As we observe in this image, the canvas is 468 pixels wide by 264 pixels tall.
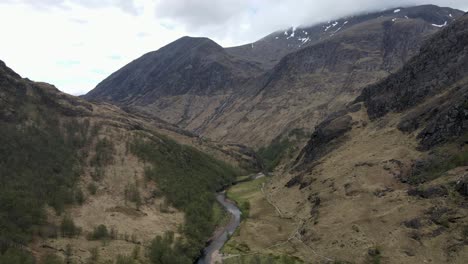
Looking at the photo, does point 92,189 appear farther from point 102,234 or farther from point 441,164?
point 441,164

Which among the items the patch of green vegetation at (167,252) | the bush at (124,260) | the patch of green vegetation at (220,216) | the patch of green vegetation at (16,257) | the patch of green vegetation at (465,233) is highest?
the patch of green vegetation at (16,257)

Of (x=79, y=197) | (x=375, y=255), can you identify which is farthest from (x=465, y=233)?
(x=79, y=197)

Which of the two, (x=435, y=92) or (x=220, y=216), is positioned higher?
(x=435, y=92)

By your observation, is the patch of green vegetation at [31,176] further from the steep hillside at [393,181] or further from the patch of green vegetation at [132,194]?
the steep hillside at [393,181]

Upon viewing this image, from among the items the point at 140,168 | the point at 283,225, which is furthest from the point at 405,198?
the point at 140,168

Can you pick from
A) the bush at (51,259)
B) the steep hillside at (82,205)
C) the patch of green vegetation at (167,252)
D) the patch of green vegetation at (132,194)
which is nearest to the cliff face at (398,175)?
the patch of green vegetation at (167,252)

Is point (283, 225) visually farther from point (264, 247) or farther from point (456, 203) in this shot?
point (456, 203)
